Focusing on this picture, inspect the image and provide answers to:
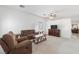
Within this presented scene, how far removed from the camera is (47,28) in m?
10.5

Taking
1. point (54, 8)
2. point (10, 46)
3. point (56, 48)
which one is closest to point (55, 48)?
point (56, 48)

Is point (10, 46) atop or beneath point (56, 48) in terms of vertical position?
atop

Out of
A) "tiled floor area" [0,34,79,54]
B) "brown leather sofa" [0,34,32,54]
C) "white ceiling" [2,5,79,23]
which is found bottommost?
"tiled floor area" [0,34,79,54]

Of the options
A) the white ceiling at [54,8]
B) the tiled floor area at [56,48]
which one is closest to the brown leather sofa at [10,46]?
the tiled floor area at [56,48]

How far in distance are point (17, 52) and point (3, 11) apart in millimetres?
3887

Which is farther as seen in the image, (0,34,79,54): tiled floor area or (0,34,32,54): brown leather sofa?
(0,34,79,54): tiled floor area

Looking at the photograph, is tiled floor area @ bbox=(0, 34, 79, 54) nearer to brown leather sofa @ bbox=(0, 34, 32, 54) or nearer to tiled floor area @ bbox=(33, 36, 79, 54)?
tiled floor area @ bbox=(33, 36, 79, 54)

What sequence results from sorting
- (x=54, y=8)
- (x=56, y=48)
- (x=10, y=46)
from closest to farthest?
(x=10, y=46) < (x=56, y=48) < (x=54, y=8)

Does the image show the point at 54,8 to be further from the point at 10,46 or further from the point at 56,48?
the point at 10,46

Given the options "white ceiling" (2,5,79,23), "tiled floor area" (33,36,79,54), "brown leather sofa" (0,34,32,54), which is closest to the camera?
"brown leather sofa" (0,34,32,54)

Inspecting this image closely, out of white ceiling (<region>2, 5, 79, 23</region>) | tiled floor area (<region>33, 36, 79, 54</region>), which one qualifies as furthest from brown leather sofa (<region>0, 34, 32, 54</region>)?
white ceiling (<region>2, 5, 79, 23</region>)

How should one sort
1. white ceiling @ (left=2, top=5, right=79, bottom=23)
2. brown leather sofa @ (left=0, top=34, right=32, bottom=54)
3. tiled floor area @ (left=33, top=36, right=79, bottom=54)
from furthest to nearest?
white ceiling @ (left=2, top=5, right=79, bottom=23)
tiled floor area @ (left=33, top=36, right=79, bottom=54)
brown leather sofa @ (left=0, top=34, right=32, bottom=54)
